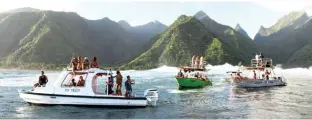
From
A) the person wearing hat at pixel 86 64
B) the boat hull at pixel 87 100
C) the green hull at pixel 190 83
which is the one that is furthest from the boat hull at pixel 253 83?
the person wearing hat at pixel 86 64

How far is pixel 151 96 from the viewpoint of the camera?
38.1 m

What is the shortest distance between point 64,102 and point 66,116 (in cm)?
376

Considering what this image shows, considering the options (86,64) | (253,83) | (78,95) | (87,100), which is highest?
(86,64)

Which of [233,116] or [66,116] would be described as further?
[233,116]

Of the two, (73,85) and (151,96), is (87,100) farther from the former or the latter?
(151,96)

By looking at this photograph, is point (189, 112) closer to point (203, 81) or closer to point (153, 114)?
point (153, 114)

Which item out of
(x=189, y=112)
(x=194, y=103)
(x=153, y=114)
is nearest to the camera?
(x=153, y=114)

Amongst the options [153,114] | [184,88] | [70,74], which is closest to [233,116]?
[153,114]

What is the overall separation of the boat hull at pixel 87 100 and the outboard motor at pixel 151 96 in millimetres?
1298

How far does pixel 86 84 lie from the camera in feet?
117

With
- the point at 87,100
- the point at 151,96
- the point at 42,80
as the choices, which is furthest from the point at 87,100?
the point at 151,96

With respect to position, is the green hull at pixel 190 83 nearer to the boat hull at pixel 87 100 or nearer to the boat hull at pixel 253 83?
the boat hull at pixel 253 83

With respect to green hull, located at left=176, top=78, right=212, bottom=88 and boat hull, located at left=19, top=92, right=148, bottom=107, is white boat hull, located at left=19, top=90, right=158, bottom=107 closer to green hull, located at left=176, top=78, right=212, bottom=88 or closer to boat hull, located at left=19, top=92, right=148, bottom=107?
boat hull, located at left=19, top=92, right=148, bottom=107

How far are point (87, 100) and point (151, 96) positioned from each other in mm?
5990
